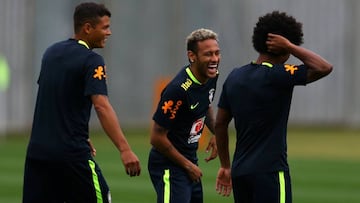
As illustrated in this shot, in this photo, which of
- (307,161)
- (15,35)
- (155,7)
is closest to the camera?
(307,161)

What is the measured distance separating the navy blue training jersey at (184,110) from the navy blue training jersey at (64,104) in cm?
72

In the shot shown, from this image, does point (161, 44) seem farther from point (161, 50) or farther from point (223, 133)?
point (223, 133)

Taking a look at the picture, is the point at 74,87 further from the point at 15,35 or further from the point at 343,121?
the point at 343,121

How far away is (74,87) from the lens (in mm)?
8492

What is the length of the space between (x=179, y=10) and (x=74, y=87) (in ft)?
93.0

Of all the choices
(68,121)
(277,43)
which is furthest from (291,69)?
(68,121)

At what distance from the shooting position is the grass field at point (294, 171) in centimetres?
1545

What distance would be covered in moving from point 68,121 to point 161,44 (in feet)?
91.9

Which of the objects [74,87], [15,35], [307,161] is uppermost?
[15,35]

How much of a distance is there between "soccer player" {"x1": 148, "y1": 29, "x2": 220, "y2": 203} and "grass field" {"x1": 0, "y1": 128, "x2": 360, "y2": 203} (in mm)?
5634

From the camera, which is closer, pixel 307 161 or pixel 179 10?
pixel 307 161

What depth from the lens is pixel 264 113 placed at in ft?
26.0

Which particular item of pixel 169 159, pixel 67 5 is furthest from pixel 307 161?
pixel 67 5

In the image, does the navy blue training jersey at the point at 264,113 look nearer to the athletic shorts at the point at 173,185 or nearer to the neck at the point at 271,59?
the neck at the point at 271,59
